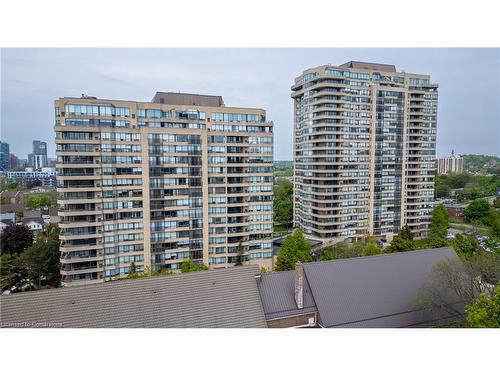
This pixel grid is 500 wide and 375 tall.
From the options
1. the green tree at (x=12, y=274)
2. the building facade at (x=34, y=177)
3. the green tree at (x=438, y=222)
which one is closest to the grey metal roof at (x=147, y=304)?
the green tree at (x=12, y=274)

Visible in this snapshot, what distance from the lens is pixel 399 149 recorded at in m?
27.5

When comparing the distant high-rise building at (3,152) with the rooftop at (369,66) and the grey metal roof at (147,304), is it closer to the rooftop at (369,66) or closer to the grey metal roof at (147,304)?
the grey metal roof at (147,304)

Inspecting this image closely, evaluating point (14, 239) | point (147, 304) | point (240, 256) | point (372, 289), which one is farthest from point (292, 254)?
point (14, 239)

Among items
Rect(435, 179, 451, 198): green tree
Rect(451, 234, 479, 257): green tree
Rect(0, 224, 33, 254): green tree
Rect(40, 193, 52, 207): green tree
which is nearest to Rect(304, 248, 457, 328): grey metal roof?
Rect(451, 234, 479, 257): green tree

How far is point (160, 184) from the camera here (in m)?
18.7

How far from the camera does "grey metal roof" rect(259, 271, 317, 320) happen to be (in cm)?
1019

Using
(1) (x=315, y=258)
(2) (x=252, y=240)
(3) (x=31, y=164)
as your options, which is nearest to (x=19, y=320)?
(2) (x=252, y=240)

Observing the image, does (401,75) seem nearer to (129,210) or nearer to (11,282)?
(129,210)

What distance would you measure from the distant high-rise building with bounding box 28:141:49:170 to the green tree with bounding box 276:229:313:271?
16.6m

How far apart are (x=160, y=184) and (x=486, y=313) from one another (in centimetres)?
1617

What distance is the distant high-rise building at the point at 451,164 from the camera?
1961 inches

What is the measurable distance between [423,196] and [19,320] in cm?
3013

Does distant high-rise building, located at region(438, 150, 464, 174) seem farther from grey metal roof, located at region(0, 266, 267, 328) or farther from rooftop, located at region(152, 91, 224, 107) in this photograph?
grey metal roof, located at region(0, 266, 267, 328)

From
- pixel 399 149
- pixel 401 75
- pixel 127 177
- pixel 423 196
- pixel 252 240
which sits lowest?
pixel 252 240
